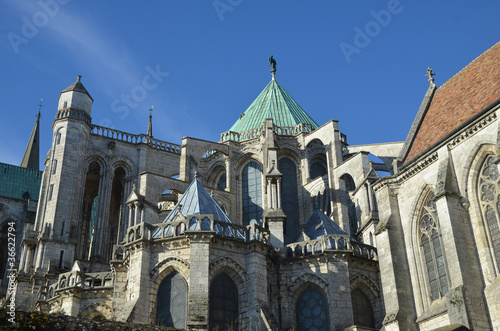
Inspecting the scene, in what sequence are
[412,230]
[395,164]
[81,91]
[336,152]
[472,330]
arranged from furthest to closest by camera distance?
[81,91], [336,152], [395,164], [412,230], [472,330]

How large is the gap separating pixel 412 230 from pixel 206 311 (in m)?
7.62

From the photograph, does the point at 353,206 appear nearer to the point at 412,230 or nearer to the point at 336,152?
the point at 336,152

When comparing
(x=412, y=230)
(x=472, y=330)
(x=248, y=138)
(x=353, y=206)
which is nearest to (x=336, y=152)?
(x=353, y=206)

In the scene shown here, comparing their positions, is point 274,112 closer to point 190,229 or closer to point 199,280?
point 190,229

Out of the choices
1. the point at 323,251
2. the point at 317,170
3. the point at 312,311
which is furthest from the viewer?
the point at 317,170

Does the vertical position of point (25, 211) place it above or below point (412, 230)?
above

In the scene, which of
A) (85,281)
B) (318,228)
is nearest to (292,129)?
(318,228)

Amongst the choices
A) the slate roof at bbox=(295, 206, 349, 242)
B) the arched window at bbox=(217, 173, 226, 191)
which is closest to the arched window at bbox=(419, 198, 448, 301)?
the slate roof at bbox=(295, 206, 349, 242)

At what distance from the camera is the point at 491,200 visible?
20.0m

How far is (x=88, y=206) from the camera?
Answer: 40500 mm

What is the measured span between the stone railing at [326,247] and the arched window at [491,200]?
5.97 m

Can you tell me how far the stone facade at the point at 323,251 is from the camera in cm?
2034

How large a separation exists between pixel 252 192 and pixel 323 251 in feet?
42.7

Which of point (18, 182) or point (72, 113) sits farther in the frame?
point (18, 182)
